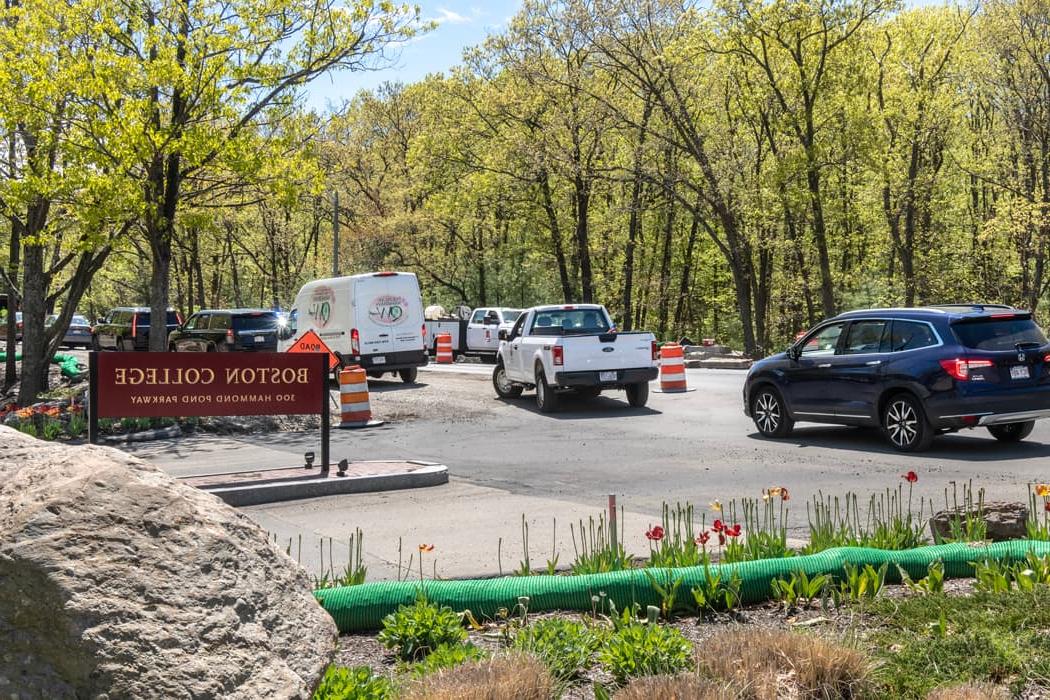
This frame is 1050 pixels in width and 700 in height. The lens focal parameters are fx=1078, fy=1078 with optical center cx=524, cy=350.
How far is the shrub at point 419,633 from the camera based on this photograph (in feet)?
16.0

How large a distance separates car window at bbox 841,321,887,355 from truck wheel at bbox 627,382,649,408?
5.87 meters

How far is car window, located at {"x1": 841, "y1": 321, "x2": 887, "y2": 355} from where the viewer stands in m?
13.7

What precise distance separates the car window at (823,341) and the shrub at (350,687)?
1136 centimetres

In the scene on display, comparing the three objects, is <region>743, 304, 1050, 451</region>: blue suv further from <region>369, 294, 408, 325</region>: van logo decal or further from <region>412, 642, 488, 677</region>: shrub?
<region>369, 294, 408, 325</region>: van logo decal

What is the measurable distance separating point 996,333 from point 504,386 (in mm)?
11152

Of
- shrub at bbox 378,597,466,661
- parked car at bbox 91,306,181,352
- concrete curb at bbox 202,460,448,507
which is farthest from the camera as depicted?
parked car at bbox 91,306,181,352

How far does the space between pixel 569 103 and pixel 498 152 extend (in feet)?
13.0

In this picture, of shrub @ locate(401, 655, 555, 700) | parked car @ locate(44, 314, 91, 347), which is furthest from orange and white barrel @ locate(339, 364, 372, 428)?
parked car @ locate(44, 314, 91, 347)

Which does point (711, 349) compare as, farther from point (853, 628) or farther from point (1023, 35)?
point (853, 628)

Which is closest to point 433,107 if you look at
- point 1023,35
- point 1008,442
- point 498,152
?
point 498,152

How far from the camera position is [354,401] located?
18.2 meters

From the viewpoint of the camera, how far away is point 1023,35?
109ft

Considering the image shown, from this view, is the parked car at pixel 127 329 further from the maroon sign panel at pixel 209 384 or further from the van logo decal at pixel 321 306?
the maroon sign panel at pixel 209 384

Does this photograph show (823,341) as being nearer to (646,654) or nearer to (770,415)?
(770,415)
